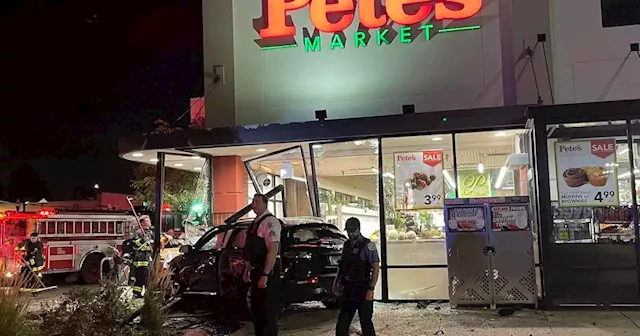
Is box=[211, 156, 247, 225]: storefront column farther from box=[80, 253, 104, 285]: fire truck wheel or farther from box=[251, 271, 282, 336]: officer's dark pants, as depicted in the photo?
box=[251, 271, 282, 336]: officer's dark pants

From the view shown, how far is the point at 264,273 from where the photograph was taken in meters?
7.44

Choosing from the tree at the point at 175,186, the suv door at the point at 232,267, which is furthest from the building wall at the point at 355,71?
the tree at the point at 175,186

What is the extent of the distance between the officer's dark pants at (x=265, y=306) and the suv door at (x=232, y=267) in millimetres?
3001

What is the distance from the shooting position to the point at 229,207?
1500 cm

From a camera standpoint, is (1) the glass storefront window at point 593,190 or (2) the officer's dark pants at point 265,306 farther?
(1) the glass storefront window at point 593,190

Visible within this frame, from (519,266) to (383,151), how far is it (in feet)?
11.2

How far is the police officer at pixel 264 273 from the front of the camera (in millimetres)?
7480

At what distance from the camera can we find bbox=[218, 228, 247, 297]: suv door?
10.6 meters

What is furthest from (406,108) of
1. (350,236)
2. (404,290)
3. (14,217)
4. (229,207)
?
(14,217)

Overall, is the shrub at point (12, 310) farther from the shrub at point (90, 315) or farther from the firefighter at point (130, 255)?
the firefighter at point (130, 255)

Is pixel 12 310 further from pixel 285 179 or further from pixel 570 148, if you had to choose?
pixel 285 179

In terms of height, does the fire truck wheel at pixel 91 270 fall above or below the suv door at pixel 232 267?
below

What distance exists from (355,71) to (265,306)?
Result: 25.8 ft

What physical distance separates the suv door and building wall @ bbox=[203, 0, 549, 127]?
4.44 metres
